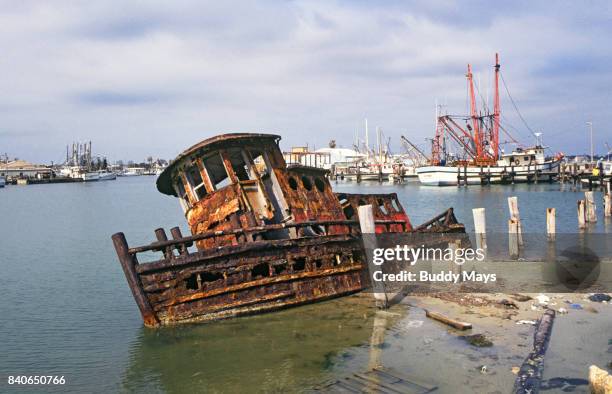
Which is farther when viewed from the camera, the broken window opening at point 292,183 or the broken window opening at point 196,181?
the broken window opening at point 292,183

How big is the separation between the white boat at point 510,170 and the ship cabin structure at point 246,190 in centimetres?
5203

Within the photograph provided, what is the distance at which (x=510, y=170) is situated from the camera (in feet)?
201

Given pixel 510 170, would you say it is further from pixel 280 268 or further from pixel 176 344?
pixel 176 344

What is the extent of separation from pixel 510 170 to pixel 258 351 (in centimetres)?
5798

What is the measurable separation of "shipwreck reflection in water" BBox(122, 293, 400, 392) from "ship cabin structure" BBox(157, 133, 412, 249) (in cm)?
194

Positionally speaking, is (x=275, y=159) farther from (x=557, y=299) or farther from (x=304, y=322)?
(x=557, y=299)

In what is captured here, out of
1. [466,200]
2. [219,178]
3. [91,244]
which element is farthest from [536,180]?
[219,178]

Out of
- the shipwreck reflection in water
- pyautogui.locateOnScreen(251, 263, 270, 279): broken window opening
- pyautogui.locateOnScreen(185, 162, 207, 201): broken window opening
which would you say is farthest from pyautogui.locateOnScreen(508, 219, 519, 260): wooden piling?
pyautogui.locateOnScreen(185, 162, 207, 201): broken window opening

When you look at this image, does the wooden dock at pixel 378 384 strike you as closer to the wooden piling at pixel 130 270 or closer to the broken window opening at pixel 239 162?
the wooden piling at pixel 130 270

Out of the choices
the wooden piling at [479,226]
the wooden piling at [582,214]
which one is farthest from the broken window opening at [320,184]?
the wooden piling at [582,214]

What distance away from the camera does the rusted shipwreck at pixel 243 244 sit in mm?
10109

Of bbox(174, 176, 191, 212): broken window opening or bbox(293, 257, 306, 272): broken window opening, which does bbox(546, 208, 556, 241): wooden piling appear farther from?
bbox(174, 176, 191, 212): broken window opening

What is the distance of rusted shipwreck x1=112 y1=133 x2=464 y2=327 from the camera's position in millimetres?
A: 10109
